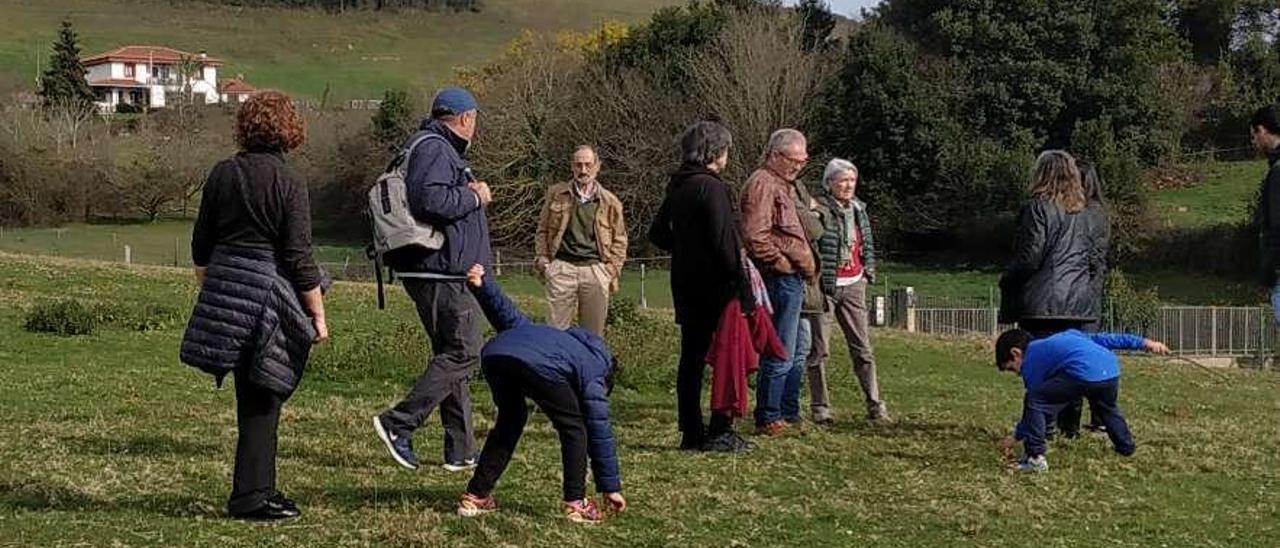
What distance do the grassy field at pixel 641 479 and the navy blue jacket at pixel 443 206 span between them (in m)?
1.13

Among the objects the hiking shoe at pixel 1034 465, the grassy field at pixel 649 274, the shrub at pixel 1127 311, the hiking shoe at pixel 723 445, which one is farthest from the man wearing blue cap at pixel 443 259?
the grassy field at pixel 649 274

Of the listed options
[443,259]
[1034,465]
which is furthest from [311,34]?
[443,259]

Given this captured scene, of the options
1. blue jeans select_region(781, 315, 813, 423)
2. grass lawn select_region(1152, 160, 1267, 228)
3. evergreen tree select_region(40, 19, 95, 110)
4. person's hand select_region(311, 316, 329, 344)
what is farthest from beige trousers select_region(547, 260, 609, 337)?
evergreen tree select_region(40, 19, 95, 110)

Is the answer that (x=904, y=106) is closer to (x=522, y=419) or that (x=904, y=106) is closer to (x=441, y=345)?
(x=441, y=345)

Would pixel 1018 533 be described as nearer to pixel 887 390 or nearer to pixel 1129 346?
pixel 1129 346

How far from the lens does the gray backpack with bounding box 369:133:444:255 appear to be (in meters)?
7.20

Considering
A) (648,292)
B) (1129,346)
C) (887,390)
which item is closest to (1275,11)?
(648,292)

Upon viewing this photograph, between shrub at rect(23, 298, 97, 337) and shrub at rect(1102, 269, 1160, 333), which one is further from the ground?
shrub at rect(23, 298, 97, 337)

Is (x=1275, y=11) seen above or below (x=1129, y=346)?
above

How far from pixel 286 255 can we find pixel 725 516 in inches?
94.2

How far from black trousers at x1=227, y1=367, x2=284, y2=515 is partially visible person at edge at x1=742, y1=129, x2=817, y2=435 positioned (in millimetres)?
3662

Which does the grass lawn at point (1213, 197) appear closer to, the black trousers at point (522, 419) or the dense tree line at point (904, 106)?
the dense tree line at point (904, 106)

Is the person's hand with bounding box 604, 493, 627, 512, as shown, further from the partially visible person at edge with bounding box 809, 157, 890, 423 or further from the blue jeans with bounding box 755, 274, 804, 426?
the partially visible person at edge with bounding box 809, 157, 890, 423

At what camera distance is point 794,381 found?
9.91 meters
